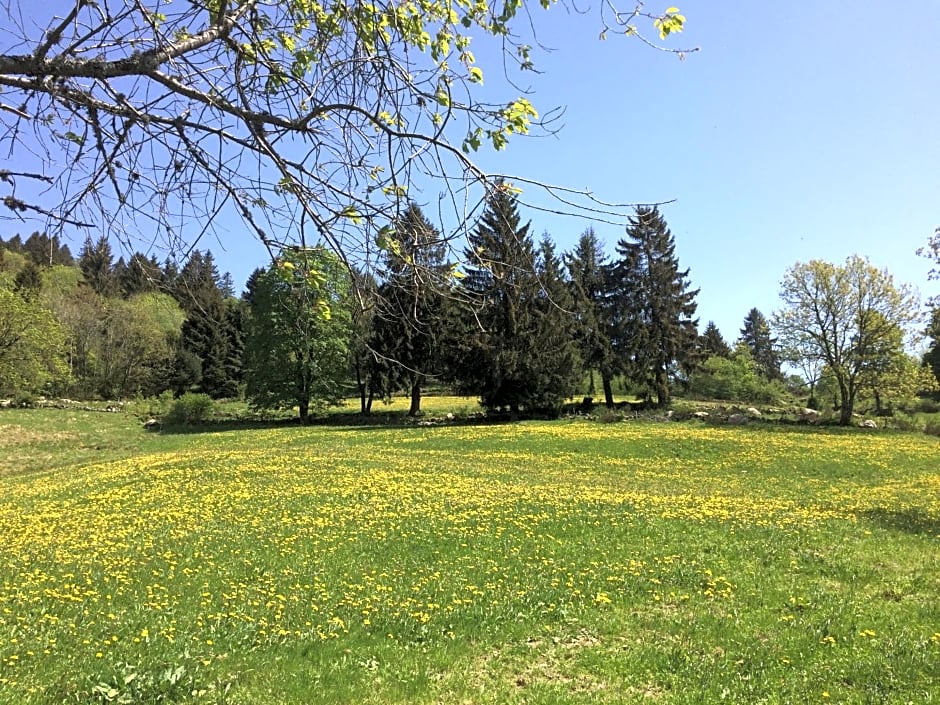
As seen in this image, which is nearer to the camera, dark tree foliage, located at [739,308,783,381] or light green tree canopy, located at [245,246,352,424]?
light green tree canopy, located at [245,246,352,424]

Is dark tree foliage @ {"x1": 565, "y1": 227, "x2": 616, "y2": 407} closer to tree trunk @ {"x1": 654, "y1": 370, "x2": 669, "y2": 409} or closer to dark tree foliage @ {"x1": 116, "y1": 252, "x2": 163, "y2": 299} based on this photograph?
tree trunk @ {"x1": 654, "y1": 370, "x2": 669, "y2": 409}

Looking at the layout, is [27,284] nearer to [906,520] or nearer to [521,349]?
[521,349]

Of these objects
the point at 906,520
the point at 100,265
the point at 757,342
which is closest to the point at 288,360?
the point at 906,520

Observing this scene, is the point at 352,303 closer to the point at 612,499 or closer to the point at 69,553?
the point at 69,553

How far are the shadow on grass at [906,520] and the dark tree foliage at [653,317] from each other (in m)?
33.8

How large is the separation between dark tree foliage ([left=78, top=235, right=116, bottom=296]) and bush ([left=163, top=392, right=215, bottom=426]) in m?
41.9

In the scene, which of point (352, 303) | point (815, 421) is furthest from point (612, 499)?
point (815, 421)

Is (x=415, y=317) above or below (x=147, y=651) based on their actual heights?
above

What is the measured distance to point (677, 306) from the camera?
49.4 metres

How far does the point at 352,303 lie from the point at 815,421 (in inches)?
1601

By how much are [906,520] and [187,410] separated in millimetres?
42043

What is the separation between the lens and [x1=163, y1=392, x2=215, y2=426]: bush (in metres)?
42.0

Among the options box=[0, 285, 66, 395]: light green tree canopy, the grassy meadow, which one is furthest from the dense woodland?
the grassy meadow

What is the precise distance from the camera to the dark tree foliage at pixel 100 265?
3.50 meters
